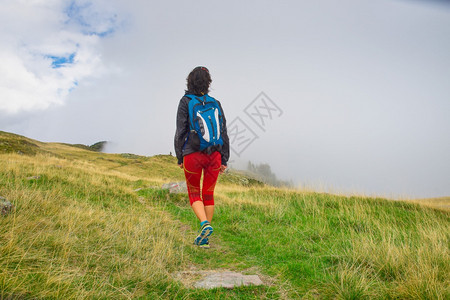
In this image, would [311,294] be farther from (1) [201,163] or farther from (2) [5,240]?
(2) [5,240]

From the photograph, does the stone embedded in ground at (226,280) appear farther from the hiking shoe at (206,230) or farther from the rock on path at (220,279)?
the hiking shoe at (206,230)

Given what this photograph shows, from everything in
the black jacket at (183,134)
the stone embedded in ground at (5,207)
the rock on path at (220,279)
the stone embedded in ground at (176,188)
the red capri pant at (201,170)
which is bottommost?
the rock on path at (220,279)

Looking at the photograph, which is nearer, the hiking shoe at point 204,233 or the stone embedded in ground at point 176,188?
the hiking shoe at point 204,233

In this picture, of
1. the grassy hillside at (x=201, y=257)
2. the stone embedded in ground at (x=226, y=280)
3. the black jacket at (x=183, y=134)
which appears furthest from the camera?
the black jacket at (x=183, y=134)

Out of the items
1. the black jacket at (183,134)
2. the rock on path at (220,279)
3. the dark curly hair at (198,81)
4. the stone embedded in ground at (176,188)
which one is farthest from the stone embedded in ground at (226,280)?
the stone embedded in ground at (176,188)

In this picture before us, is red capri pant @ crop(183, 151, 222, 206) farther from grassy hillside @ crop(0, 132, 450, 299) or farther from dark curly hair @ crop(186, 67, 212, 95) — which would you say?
dark curly hair @ crop(186, 67, 212, 95)

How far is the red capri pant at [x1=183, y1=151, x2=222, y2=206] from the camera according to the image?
182 inches

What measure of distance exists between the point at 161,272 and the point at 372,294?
89.3 inches

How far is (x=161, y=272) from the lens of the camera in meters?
3.07

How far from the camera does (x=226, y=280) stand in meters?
3.25

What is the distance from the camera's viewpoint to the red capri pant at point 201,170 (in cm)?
463

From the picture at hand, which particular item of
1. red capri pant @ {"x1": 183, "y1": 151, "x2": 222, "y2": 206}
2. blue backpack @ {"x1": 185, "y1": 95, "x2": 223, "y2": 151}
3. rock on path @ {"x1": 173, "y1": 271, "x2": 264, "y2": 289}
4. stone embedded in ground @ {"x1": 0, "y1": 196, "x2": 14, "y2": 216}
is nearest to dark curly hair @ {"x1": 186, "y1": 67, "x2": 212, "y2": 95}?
blue backpack @ {"x1": 185, "y1": 95, "x2": 223, "y2": 151}

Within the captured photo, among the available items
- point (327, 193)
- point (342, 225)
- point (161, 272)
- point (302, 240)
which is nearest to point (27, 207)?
point (161, 272)

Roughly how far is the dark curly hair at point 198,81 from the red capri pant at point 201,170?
1.15 meters
